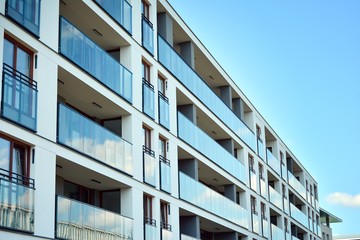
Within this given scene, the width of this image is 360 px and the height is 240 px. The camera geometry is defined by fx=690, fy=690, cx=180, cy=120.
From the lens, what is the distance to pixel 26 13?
20.0 m

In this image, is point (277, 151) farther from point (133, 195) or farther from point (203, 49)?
point (133, 195)

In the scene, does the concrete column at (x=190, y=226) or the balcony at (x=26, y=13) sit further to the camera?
the concrete column at (x=190, y=226)

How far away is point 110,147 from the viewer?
24875mm

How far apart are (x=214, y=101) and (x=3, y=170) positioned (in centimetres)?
2182

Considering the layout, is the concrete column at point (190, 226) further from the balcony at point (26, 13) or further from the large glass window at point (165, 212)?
the balcony at point (26, 13)

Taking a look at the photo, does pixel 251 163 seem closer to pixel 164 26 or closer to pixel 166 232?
pixel 164 26

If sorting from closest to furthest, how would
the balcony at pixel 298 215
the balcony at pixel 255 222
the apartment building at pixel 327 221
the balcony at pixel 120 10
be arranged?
1. the balcony at pixel 120 10
2. the balcony at pixel 255 222
3. the balcony at pixel 298 215
4. the apartment building at pixel 327 221

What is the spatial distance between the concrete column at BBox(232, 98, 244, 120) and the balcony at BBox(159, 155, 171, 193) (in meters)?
16.1

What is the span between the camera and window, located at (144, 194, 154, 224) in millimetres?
27967

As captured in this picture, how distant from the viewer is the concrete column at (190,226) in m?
33.8

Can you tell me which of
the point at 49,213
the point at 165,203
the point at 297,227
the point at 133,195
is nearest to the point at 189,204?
the point at 165,203

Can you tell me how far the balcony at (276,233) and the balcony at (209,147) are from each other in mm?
6847

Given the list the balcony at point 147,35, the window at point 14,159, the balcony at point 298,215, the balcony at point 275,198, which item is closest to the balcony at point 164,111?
the balcony at point 147,35

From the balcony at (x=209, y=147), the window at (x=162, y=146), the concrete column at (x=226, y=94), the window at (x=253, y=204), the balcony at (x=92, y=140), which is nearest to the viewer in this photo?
the balcony at (x=92, y=140)
